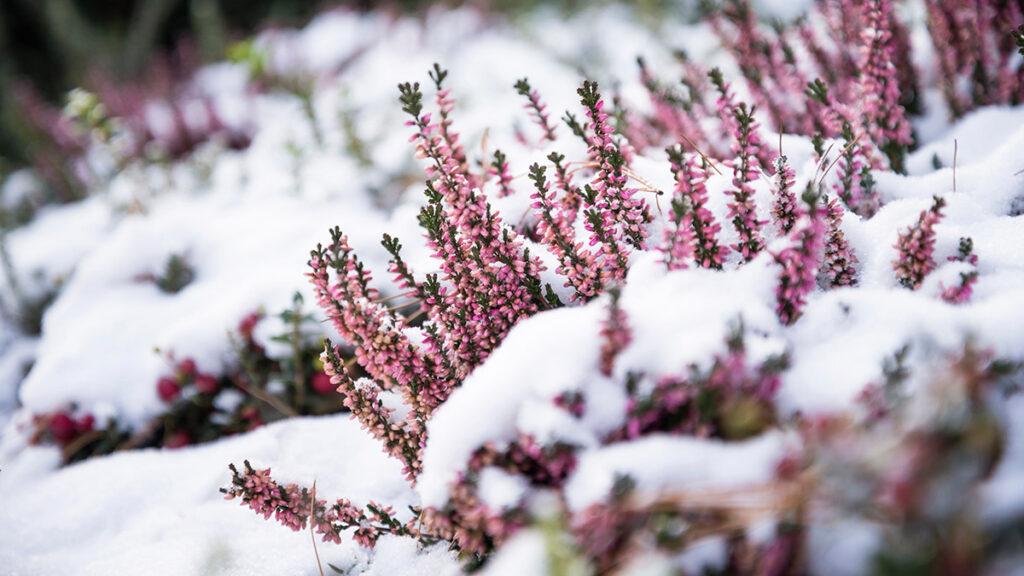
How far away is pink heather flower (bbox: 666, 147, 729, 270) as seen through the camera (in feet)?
4.11

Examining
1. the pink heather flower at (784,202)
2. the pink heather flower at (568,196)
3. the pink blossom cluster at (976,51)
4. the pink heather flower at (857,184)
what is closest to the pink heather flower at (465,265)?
the pink heather flower at (568,196)

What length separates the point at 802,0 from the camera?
4352 mm

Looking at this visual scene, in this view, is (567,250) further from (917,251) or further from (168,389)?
(168,389)

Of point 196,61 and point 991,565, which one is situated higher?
point 196,61

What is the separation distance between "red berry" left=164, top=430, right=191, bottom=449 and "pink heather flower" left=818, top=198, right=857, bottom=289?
7.69 feet

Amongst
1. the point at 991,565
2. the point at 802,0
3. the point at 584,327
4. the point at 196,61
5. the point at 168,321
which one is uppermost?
the point at 196,61

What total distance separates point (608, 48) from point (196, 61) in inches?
176

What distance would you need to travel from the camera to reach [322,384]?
7.43 feet

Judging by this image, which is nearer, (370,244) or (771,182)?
(771,182)

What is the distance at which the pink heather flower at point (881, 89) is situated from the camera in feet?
5.98

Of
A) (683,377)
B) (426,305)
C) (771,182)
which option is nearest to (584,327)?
(683,377)

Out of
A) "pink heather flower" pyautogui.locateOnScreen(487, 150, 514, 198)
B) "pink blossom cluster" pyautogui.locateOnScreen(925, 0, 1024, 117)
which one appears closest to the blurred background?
"pink blossom cluster" pyautogui.locateOnScreen(925, 0, 1024, 117)

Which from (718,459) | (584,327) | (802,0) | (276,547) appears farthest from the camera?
(802,0)

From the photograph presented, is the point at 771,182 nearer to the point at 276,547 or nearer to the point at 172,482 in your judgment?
the point at 276,547
